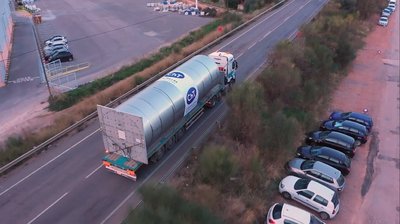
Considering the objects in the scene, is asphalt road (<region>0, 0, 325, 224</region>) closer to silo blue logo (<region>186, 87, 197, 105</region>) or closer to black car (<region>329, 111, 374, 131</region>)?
silo blue logo (<region>186, 87, 197, 105</region>)

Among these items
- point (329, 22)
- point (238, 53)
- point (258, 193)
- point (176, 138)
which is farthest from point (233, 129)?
point (329, 22)

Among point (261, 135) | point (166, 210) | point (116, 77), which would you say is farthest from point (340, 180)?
point (116, 77)

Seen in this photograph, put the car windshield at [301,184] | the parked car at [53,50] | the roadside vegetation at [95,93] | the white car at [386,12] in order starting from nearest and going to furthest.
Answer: the car windshield at [301,184] → the roadside vegetation at [95,93] → the parked car at [53,50] → the white car at [386,12]

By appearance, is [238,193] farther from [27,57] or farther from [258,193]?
[27,57]

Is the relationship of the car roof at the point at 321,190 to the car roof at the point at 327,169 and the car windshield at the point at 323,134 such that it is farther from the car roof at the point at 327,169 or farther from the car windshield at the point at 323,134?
the car windshield at the point at 323,134

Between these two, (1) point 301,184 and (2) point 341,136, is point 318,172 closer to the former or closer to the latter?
(1) point 301,184

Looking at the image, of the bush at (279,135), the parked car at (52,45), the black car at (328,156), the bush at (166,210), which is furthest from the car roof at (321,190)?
the parked car at (52,45)
